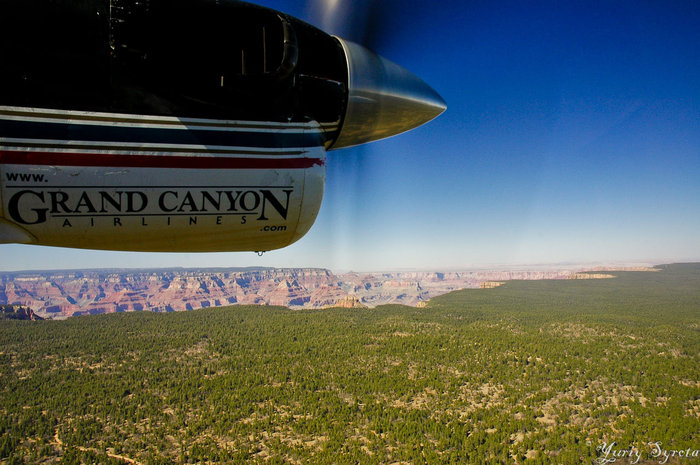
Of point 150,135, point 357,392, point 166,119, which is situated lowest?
point 357,392

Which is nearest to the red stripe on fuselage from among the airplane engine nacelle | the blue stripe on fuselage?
the airplane engine nacelle

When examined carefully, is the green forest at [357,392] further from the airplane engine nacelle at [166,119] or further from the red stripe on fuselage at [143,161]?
the red stripe on fuselage at [143,161]

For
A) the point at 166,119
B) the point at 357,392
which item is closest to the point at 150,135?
the point at 166,119

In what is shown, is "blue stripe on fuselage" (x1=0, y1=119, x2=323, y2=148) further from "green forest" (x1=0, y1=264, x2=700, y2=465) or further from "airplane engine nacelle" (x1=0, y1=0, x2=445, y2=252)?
"green forest" (x1=0, y1=264, x2=700, y2=465)

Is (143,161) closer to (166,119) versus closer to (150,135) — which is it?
(150,135)

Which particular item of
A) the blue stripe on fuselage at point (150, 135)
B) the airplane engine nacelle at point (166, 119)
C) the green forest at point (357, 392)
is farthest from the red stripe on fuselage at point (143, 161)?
the green forest at point (357, 392)
